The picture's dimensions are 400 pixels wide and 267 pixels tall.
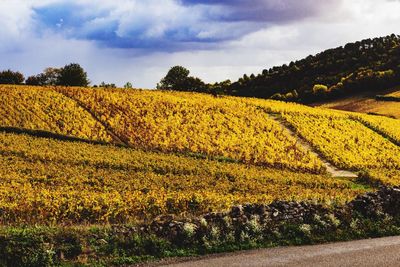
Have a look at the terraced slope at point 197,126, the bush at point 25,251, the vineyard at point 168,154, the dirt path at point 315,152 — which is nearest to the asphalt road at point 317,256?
the bush at point 25,251

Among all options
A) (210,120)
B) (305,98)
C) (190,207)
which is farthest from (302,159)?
(305,98)

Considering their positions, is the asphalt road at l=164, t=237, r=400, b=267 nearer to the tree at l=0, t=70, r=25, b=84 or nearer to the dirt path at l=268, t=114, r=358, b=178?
the dirt path at l=268, t=114, r=358, b=178

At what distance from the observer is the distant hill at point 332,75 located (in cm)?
12569

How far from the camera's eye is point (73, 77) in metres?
100

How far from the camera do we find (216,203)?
2844 cm

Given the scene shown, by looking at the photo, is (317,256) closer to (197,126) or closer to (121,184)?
(121,184)

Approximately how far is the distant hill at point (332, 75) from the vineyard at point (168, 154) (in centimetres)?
4379

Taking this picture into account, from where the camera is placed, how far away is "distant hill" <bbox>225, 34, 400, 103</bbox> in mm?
125688

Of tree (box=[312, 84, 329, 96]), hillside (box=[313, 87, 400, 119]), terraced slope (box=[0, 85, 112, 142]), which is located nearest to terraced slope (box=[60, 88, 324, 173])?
terraced slope (box=[0, 85, 112, 142])

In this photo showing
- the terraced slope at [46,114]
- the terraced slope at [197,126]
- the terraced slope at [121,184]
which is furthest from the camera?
the terraced slope at [46,114]

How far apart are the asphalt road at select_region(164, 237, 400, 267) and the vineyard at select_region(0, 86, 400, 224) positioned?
14.0 feet

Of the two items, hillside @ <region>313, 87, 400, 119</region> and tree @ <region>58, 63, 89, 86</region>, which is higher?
tree @ <region>58, 63, 89, 86</region>

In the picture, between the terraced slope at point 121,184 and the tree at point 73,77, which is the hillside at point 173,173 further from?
the tree at point 73,77

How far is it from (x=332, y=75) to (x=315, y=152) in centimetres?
9544
